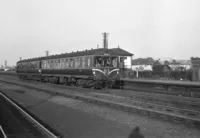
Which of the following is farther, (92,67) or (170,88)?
(92,67)

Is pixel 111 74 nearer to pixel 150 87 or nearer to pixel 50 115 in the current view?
pixel 150 87

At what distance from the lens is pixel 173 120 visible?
718 centimetres

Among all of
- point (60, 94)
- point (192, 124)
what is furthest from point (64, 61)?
point (192, 124)

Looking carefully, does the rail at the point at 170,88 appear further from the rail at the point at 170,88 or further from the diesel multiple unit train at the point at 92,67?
the diesel multiple unit train at the point at 92,67

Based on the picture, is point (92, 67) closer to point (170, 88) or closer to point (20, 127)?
point (170, 88)

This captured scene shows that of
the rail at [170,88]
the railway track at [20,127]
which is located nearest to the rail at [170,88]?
the rail at [170,88]

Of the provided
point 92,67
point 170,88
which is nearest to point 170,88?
point 170,88

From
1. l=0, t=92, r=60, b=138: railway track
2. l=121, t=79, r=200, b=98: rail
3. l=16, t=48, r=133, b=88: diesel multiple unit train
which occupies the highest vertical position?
l=16, t=48, r=133, b=88: diesel multiple unit train

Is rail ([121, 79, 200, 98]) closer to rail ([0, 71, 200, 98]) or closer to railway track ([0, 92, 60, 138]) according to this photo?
rail ([0, 71, 200, 98])

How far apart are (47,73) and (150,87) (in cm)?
1389

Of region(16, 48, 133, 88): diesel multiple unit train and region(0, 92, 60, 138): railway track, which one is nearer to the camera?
region(0, 92, 60, 138): railway track

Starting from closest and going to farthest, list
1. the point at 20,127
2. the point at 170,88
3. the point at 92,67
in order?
the point at 20,127 → the point at 170,88 → the point at 92,67

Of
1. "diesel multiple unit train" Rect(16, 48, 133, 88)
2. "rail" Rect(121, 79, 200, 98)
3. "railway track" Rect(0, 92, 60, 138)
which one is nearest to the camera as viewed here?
"railway track" Rect(0, 92, 60, 138)

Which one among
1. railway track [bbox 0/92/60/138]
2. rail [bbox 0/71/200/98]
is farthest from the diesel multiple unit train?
railway track [bbox 0/92/60/138]
